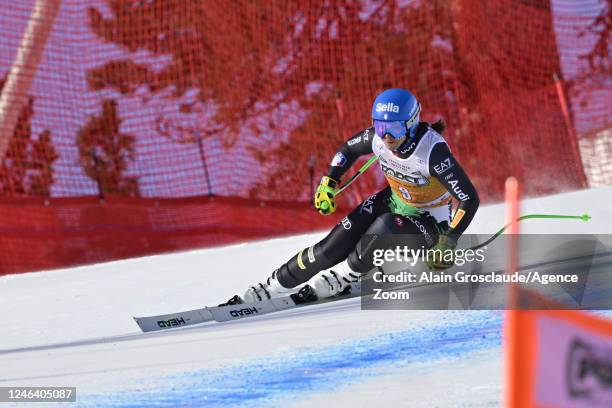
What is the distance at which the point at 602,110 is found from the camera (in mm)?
11820

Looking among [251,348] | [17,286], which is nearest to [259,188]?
[17,286]

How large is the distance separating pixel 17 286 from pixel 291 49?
457 centimetres

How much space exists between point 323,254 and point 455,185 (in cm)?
87

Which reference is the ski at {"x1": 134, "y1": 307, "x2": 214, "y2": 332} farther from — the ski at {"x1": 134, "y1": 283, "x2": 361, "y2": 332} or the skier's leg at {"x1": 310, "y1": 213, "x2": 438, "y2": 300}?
the skier's leg at {"x1": 310, "y1": 213, "x2": 438, "y2": 300}

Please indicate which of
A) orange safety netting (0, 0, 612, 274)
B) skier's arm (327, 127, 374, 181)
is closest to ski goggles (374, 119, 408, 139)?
skier's arm (327, 127, 374, 181)

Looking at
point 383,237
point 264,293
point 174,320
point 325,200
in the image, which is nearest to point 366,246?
point 383,237

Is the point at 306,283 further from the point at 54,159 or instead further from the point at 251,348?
the point at 54,159

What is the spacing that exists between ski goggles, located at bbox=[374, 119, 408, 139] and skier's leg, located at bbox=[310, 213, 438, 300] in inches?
18.5

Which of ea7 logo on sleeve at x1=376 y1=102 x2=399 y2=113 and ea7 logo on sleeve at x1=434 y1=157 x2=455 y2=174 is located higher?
ea7 logo on sleeve at x1=376 y1=102 x2=399 y2=113

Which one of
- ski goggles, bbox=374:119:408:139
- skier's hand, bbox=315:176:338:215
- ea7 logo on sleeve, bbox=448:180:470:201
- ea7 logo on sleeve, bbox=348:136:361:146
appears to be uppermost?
ski goggles, bbox=374:119:408:139

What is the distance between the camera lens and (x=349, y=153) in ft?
20.6

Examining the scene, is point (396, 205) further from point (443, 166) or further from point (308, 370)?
point (308, 370)

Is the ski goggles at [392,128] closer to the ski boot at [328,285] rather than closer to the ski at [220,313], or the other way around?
the ski boot at [328,285]

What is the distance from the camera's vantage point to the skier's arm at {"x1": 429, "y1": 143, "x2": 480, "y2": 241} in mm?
5457
